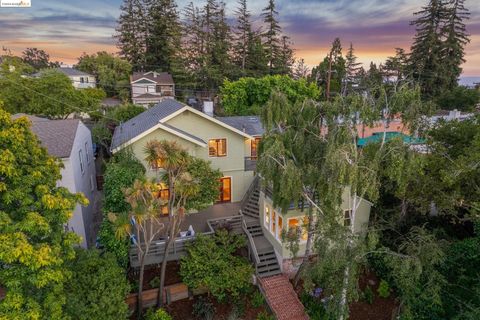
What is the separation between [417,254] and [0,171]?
13929 millimetres

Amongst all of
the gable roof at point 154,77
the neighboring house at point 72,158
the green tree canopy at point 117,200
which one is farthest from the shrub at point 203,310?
the gable roof at point 154,77

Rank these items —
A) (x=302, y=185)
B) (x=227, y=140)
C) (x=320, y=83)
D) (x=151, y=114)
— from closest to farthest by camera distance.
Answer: (x=302, y=185) < (x=227, y=140) < (x=151, y=114) < (x=320, y=83)

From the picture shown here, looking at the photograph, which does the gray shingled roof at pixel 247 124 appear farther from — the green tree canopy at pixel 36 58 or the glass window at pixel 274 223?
the green tree canopy at pixel 36 58

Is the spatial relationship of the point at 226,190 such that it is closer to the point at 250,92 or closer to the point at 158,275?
the point at 158,275

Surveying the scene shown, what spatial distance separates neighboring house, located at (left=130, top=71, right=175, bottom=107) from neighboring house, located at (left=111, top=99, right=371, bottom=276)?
2908cm

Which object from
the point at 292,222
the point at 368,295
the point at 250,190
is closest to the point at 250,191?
the point at 250,190

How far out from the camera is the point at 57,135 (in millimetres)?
16328

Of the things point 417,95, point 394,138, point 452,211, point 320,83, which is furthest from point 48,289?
point 320,83

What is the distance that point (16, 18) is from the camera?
24422 millimetres

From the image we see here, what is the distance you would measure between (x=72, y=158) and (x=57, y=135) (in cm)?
180

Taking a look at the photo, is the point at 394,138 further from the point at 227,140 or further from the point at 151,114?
the point at 151,114

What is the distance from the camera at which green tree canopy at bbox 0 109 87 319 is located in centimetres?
738

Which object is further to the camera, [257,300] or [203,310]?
[257,300]

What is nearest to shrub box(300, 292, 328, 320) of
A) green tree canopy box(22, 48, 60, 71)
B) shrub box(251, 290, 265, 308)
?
shrub box(251, 290, 265, 308)
